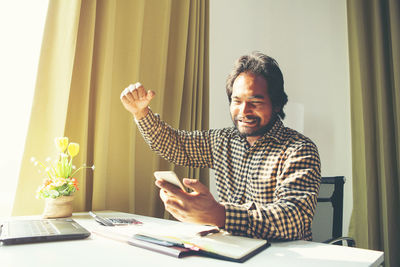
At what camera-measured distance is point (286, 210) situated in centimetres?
77

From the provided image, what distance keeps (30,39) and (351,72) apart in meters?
1.89

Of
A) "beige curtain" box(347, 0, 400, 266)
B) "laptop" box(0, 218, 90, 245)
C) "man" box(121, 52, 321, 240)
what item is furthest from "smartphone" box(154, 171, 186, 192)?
"beige curtain" box(347, 0, 400, 266)

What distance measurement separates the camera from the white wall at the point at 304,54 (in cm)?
206

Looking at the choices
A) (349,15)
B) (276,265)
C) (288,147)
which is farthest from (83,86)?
(349,15)

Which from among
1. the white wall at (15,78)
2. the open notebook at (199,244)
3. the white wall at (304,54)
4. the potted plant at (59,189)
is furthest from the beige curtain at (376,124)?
the white wall at (15,78)

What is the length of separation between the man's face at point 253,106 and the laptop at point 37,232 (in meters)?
0.74

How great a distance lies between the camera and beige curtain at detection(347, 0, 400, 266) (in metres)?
1.72

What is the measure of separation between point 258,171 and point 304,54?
62.1 inches

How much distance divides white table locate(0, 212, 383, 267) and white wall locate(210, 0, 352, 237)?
1339mm

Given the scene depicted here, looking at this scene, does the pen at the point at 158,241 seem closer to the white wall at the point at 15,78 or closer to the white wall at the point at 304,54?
the white wall at the point at 15,78

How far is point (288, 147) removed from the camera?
1.05m

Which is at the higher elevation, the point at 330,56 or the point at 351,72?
the point at 330,56

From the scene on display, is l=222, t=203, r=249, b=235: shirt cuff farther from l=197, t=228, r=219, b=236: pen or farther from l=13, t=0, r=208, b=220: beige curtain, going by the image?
l=13, t=0, r=208, b=220: beige curtain

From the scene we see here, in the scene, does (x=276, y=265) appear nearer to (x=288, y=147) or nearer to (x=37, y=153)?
(x=288, y=147)
